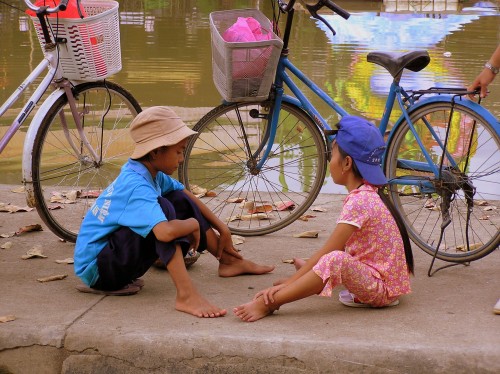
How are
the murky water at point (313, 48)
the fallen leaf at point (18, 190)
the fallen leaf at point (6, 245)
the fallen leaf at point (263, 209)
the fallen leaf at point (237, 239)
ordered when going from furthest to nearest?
the murky water at point (313, 48) → the fallen leaf at point (18, 190) → the fallen leaf at point (263, 209) → the fallen leaf at point (237, 239) → the fallen leaf at point (6, 245)

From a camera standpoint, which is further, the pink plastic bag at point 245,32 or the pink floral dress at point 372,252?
the pink plastic bag at point 245,32

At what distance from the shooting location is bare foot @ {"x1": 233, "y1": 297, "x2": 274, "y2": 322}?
12.6 ft

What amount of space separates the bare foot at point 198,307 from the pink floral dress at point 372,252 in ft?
1.75

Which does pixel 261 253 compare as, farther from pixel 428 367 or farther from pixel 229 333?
pixel 428 367

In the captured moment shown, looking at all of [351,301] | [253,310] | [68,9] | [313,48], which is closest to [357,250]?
[351,301]

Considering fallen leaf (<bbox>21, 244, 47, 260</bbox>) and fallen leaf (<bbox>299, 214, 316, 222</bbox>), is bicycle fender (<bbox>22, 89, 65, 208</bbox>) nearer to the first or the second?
fallen leaf (<bbox>21, 244, 47, 260</bbox>)

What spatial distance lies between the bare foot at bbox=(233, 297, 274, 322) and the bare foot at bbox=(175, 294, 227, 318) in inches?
3.8

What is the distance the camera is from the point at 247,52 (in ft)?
15.7

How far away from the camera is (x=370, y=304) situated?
402 cm

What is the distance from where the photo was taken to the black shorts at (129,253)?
401 cm

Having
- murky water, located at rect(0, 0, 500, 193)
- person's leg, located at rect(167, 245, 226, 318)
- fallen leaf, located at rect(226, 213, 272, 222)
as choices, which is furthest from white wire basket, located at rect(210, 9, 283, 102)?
murky water, located at rect(0, 0, 500, 193)

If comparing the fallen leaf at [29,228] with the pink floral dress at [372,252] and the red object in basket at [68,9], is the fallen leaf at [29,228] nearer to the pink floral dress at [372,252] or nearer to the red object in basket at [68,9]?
the red object in basket at [68,9]

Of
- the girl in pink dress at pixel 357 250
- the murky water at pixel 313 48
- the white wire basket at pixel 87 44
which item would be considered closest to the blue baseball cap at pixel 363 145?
the girl in pink dress at pixel 357 250

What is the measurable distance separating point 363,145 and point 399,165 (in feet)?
3.25
